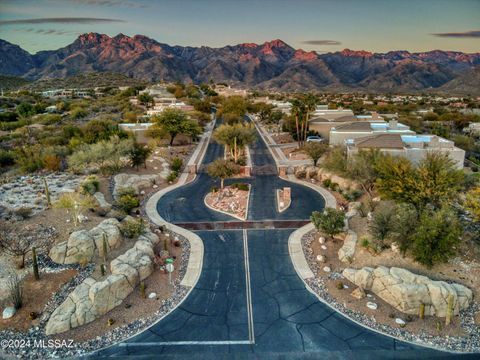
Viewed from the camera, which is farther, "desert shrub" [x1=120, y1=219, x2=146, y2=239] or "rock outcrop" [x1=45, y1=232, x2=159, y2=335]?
"desert shrub" [x1=120, y1=219, x2=146, y2=239]

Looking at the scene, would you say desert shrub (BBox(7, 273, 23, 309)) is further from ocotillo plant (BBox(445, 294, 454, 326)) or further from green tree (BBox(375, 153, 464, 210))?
green tree (BBox(375, 153, 464, 210))

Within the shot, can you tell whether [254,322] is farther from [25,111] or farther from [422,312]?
[25,111]

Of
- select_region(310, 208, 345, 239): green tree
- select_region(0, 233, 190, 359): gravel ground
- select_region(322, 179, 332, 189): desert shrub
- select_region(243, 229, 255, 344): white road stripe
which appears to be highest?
select_region(310, 208, 345, 239): green tree

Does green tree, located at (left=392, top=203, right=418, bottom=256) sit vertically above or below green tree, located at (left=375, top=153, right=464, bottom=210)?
below

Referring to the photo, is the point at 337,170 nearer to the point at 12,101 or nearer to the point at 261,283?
the point at 261,283

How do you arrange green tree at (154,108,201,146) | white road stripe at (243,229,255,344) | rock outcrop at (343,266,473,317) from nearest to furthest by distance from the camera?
white road stripe at (243,229,255,344), rock outcrop at (343,266,473,317), green tree at (154,108,201,146)

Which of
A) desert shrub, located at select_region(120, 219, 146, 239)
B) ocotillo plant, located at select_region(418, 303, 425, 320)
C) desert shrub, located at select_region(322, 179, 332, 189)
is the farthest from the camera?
desert shrub, located at select_region(322, 179, 332, 189)

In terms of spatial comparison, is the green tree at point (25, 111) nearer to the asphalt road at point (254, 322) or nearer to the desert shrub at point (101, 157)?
the desert shrub at point (101, 157)

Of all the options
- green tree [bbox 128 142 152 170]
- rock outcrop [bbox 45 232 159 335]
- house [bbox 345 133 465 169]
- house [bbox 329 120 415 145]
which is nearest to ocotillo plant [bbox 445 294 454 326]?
rock outcrop [bbox 45 232 159 335]
